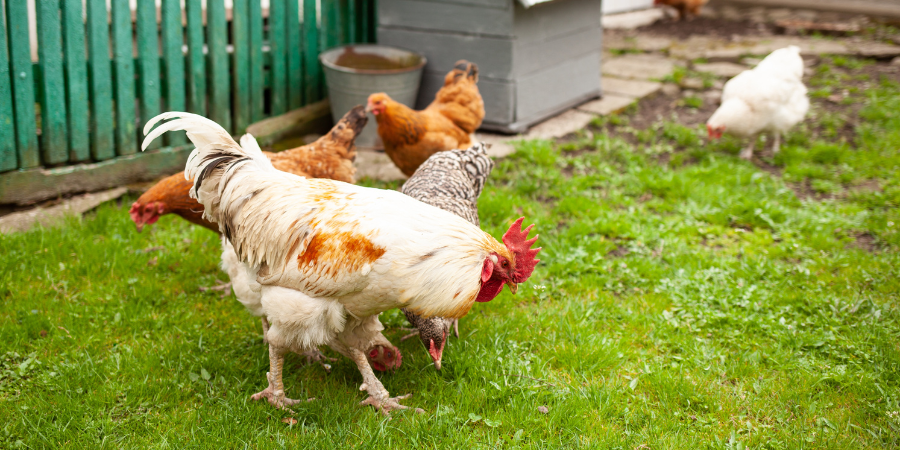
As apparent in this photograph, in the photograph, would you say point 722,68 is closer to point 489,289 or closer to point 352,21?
point 352,21

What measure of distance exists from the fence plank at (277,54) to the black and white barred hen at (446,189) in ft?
8.61

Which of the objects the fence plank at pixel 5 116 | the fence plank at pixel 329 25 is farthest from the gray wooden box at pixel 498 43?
the fence plank at pixel 5 116

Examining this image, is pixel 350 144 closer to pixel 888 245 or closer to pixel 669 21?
pixel 888 245

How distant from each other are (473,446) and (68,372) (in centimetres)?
200

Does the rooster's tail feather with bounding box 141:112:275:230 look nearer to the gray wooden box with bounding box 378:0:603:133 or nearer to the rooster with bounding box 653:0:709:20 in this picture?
the gray wooden box with bounding box 378:0:603:133

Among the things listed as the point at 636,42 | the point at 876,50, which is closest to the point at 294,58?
the point at 636,42

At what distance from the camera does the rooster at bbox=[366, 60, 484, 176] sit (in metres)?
5.09

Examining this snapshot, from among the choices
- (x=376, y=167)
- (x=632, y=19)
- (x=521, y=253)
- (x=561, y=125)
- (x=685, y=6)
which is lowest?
(x=376, y=167)

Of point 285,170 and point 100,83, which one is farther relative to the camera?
point 100,83

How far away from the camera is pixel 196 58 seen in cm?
554

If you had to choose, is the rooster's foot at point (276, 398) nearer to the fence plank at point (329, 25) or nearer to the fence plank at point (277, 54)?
the fence plank at point (277, 54)

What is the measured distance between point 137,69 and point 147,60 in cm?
14

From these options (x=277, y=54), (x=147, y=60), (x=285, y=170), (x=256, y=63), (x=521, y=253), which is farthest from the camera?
(x=277, y=54)

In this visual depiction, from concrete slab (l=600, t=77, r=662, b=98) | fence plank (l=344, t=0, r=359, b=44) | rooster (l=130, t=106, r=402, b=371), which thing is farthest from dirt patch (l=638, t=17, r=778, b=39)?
rooster (l=130, t=106, r=402, b=371)
